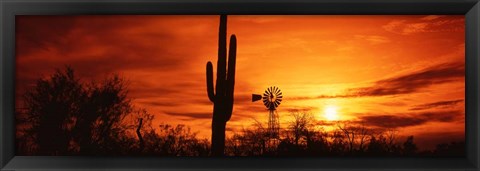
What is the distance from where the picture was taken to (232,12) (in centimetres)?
444

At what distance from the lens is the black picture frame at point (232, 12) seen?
14.5 ft

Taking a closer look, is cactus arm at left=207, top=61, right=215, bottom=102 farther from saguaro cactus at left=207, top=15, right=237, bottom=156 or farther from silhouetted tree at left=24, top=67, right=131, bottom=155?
silhouetted tree at left=24, top=67, right=131, bottom=155

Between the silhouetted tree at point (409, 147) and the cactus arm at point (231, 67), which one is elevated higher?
the cactus arm at point (231, 67)

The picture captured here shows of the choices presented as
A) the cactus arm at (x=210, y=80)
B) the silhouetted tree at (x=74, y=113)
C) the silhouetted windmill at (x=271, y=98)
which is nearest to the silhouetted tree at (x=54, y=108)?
the silhouetted tree at (x=74, y=113)

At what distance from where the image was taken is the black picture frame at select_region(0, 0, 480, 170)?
4.43 meters

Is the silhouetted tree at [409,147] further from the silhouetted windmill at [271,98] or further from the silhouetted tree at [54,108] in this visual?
the silhouetted tree at [54,108]

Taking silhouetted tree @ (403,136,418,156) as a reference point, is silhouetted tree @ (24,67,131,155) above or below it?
above

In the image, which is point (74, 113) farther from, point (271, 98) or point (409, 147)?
point (409, 147)

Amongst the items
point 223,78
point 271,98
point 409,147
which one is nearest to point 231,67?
point 223,78

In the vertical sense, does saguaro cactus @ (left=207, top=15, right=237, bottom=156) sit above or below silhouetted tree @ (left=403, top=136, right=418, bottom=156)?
above

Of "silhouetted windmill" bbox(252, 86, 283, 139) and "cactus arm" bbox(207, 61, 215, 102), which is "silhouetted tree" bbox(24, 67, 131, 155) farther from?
"silhouetted windmill" bbox(252, 86, 283, 139)

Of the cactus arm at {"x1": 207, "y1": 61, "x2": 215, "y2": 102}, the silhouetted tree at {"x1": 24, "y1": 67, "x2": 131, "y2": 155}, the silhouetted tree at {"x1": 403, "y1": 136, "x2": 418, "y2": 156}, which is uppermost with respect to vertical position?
the cactus arm at {"x1": 207, "y1": 61, "x2": 215, "y2": 102}

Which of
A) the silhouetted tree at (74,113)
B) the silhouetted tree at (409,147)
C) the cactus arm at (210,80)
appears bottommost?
the silhouetted tree at (409,147)

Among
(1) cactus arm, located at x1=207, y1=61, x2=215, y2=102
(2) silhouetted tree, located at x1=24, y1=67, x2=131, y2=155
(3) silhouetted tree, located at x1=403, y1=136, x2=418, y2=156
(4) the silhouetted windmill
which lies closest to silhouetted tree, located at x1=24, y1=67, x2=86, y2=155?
(2) silhouetted tree, located at x1=24, y1=67, x2=131, y2=155
